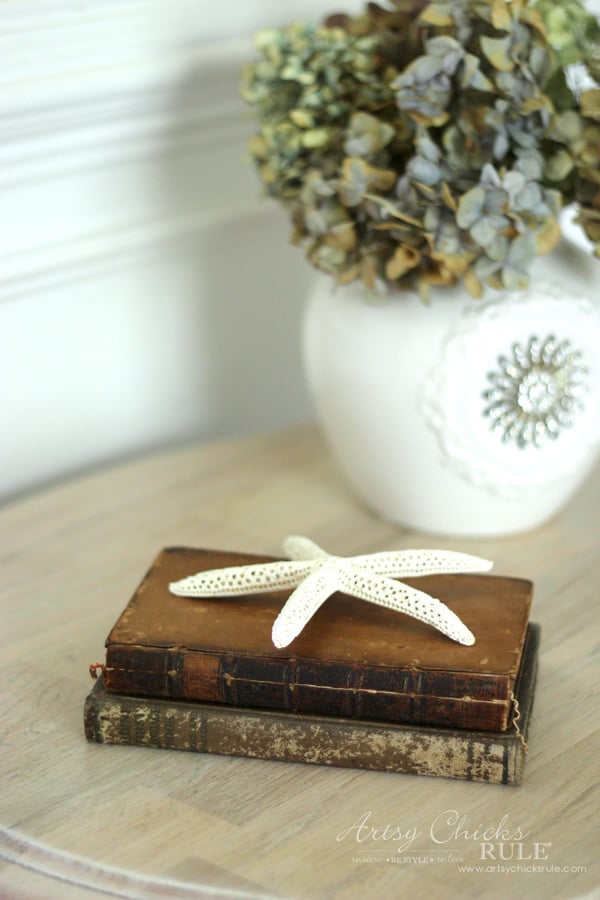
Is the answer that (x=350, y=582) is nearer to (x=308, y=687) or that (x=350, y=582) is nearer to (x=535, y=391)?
(x=308, y=687)

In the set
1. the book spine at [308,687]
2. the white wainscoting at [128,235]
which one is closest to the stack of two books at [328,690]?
the book spine at [308,687]

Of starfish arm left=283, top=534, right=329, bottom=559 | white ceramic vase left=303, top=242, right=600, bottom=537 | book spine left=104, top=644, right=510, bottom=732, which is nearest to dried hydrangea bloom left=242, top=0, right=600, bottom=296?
white ceramic vase left=303, top=242, right=600, bottom=537

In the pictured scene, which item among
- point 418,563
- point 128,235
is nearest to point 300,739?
point 418,563

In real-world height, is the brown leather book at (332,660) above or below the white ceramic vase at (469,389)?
below

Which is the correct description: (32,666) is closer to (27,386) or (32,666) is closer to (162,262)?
(27,386)

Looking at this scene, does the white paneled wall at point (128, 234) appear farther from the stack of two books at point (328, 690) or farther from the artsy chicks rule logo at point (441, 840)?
the artsy chicks rule logo at point (441, 840)

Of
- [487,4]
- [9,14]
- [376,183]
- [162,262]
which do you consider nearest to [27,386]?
[162,262]
